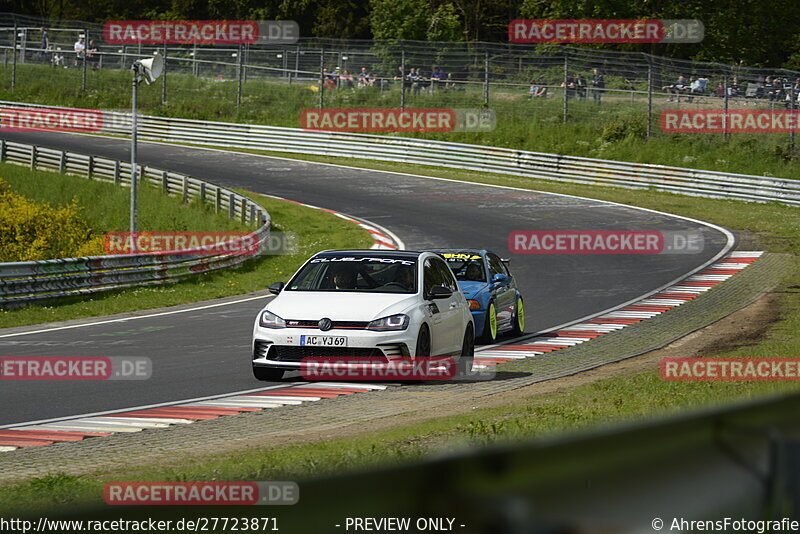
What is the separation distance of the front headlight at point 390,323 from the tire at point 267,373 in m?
1.24

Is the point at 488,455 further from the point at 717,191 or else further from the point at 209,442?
the point at 717,191

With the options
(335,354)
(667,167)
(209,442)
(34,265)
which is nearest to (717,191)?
(667,167)

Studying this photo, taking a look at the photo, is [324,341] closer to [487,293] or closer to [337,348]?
[337,348]

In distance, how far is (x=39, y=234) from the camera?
107 ft

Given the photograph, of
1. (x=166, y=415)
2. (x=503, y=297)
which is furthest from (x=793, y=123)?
(x=166, y=415)

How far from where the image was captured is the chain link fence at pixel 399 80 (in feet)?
138

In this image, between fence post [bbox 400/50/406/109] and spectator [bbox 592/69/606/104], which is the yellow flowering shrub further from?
spectator [bbox 592/69/606/104]

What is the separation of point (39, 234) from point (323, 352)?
22.5 metres

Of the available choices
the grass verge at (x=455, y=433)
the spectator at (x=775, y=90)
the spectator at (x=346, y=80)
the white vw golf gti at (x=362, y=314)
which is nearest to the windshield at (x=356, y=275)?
the white vw golf gti at (x=362, y=314)

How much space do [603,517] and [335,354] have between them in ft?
32.8

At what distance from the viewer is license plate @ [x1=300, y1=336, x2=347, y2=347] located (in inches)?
482

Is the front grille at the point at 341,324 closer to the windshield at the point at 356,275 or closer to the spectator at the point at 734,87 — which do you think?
the windshield at the point at 356,275

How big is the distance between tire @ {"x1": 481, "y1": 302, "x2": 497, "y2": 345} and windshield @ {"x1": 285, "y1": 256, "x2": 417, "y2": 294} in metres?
3.29

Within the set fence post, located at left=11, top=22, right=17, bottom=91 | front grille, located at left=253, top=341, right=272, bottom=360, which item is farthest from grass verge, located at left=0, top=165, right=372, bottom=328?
fence post, located at left=11, top=22, right=17, bottom=91
